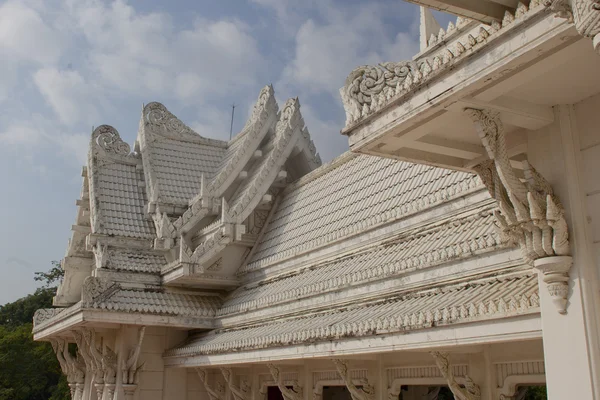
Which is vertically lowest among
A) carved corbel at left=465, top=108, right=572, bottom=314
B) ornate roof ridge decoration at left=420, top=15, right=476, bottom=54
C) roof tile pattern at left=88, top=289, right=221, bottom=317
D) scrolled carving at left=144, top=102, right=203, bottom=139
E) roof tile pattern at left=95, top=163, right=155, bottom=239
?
carved corbel at left=465, top=108, right=572, bottom=314

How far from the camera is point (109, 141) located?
19.6m

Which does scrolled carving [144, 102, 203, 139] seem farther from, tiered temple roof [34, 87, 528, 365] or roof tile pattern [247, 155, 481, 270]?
roof tile pattern [247, 155, 481, 270]

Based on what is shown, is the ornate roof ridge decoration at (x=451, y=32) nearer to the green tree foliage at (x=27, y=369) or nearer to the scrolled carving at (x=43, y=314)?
the scrolled carving at (x=43, y=314)

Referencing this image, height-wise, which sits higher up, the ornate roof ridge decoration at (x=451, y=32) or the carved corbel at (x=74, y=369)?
the ornate roof ridge decoration at (x=451, y=32)

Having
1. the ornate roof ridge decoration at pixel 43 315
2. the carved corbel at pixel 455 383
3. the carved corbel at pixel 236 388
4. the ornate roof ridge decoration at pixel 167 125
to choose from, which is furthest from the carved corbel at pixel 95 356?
the carved corbel at pixel 455 383

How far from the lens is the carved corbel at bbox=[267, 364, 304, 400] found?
11984mm

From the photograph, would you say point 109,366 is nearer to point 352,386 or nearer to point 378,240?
point 352,386

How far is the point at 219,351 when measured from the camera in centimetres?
1247

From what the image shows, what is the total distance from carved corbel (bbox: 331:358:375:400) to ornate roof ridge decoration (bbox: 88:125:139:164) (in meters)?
11.5

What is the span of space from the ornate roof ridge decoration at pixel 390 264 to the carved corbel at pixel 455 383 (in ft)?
4.09

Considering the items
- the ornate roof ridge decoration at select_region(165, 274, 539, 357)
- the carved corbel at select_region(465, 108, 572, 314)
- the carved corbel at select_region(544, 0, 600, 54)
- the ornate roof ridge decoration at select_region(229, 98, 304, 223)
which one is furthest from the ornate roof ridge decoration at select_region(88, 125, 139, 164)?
the carved corbel at select_region(544, 0, 600, 54)

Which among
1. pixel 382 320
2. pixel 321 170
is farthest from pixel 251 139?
pixel 382 320

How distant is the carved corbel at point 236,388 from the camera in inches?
534

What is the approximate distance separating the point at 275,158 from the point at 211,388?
5.68 meters
